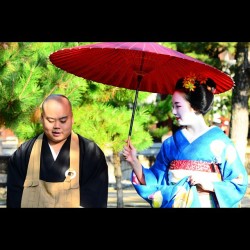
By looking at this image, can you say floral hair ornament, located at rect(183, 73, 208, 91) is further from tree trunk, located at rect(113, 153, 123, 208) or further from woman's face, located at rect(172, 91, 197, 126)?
tree trunk, located at rect(113, 153, 123, 208)

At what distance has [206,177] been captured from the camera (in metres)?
3.66

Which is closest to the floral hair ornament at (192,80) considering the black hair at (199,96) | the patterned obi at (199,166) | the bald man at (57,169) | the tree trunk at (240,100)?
the black hair at (199,96)

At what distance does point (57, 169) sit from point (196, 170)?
0.79m

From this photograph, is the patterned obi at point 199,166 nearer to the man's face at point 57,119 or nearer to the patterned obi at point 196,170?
the patterned obi at point 196,170

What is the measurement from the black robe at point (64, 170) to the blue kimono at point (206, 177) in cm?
31

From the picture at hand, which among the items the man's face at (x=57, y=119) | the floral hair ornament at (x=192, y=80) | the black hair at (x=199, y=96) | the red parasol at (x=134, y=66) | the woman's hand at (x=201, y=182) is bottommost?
the woman's hand at (x=201, y=182)

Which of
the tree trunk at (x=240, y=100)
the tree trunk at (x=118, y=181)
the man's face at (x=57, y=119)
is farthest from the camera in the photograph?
the tree trunk at (x=240, y=100)

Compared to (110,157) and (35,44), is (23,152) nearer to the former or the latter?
(35,44)

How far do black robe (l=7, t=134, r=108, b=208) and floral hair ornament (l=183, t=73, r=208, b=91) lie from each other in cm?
65

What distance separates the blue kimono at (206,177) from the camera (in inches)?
144

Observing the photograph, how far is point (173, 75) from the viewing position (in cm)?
404

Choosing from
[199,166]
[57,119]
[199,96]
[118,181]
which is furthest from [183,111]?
[118,181]

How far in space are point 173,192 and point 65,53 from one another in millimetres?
1027

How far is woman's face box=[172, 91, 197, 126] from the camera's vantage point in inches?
147
